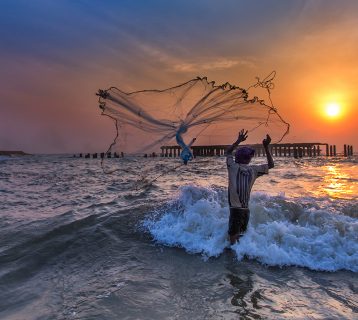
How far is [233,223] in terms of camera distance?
7.16 metres

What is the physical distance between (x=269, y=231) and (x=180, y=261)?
214cm

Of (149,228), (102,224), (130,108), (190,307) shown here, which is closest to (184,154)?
(130,108)

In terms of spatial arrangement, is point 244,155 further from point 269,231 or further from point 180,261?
point 180,261

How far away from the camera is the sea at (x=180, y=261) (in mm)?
5035

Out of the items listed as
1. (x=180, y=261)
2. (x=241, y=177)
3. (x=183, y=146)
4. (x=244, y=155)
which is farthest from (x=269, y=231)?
(x=183, y=146)

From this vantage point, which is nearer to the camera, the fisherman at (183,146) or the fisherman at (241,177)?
the fisherman at (241,177)

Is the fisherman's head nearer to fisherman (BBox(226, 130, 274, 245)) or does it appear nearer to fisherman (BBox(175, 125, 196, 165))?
fisherman (BBox(226, 130, 274, 245))

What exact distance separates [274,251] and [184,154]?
290cm

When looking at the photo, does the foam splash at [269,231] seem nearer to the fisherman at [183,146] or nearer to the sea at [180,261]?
the sea at [180,261]

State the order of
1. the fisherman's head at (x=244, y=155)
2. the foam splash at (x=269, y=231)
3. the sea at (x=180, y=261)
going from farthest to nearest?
the foam splash at (x=269, y=231) → the fisherman's head at (x=244, y=155) → the sea at (x=180, y=261)

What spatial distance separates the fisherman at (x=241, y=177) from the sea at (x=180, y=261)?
684 millimetres

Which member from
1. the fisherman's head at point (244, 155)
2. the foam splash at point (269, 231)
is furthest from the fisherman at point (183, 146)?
the fisherman's head at point (244, 155)

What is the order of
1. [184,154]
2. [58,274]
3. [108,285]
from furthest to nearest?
[184,154] → [58,274] → [108,285]

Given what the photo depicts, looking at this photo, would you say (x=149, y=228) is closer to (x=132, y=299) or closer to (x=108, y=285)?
(x=108, y=285)
